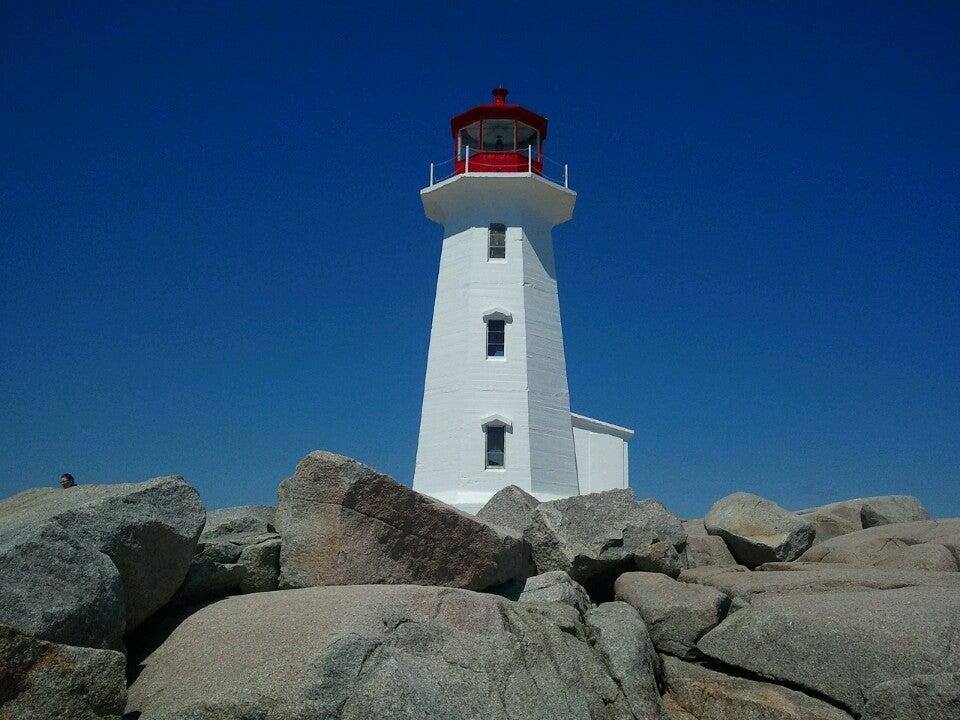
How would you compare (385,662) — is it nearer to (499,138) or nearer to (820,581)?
(820,581)

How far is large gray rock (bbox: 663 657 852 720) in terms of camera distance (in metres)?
9.02

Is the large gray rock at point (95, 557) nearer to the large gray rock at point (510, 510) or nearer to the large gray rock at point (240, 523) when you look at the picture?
the large gray rock at point (240, 523)

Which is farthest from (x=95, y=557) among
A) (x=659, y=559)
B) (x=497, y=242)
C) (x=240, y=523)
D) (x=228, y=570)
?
(x=497, y=242)

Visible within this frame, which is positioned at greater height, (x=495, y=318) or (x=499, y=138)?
(x=499, y=138)

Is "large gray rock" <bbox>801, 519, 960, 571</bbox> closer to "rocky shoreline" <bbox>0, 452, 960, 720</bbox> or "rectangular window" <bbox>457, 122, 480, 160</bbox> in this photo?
"rocky shoreline" <bbox>0, 452, 960, 720</bbox>

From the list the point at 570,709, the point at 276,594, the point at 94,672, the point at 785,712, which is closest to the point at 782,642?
the point at 785,712

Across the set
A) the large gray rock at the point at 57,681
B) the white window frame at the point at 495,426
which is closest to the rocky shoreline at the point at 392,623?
the large gray rock at the point at 57,681

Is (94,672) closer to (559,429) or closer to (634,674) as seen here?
(634,674)

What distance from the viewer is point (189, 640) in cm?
889

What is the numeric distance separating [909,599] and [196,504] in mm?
7740

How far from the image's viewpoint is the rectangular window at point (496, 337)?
24188 millimetres

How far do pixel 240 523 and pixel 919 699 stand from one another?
298 inches

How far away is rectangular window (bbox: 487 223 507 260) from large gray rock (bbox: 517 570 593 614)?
47.8ft

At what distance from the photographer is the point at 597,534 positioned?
12.8m
